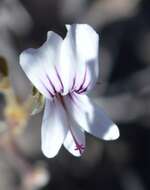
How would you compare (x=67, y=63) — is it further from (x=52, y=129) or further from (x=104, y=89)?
(x=104, y=89)

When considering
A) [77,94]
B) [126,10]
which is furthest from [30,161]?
[77,94]

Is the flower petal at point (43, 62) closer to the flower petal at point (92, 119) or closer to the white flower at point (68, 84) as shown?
the white flower at point (68, 84)

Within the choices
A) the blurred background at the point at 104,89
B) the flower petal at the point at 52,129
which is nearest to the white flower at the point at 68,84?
the flower petal at the point at 52,129

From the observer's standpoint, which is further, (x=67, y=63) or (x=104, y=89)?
(x=104, y=89)

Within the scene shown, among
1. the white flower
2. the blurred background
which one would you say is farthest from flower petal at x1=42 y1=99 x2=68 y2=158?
the blurred background

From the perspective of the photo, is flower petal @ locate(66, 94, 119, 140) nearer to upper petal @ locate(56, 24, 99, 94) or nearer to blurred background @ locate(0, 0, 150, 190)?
upper petal @ locate(56, 24, 99, 94)

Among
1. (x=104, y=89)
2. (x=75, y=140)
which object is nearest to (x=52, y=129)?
(x=75, y=140)
